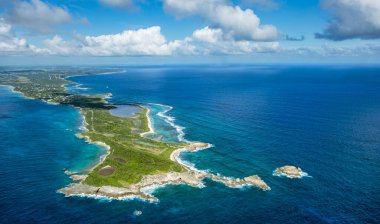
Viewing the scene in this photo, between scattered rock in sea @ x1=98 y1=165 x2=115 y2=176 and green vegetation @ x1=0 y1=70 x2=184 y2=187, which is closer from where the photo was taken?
green vegetation @ x1=0 y1=70 x2=184 y2=187

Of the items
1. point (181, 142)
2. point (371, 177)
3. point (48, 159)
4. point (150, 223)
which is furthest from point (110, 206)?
point (371, 177)

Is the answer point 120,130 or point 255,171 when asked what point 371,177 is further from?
point 120,130

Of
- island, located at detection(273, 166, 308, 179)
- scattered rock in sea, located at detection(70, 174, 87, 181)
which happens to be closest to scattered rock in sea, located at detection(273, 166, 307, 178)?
island, located at detection(273, 166, 308, 179)

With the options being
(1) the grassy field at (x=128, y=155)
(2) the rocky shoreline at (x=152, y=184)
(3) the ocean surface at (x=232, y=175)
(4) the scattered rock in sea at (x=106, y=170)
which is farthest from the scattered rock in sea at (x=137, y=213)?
(4) the scattered rock in sea at (x=106, y=170)

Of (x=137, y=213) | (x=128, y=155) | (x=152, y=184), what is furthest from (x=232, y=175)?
(x=128, y=155)

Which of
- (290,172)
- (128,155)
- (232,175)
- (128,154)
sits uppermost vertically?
(290,172)

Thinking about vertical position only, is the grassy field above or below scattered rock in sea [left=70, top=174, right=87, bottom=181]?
above

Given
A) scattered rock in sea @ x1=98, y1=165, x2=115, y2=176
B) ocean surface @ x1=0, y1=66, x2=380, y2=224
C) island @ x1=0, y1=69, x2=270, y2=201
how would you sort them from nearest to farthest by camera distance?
ocean surface @ x1=0, y1=66, x2=380, y2=224 < island @ x1=0, y1=69, x2=270, y2=201 < scattered rock in sea @ x1=98, y1=165, x2=115, y2=176

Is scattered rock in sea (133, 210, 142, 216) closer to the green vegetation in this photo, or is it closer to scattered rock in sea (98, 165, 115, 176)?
the green vegetation

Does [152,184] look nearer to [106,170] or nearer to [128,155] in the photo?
[106,170]
